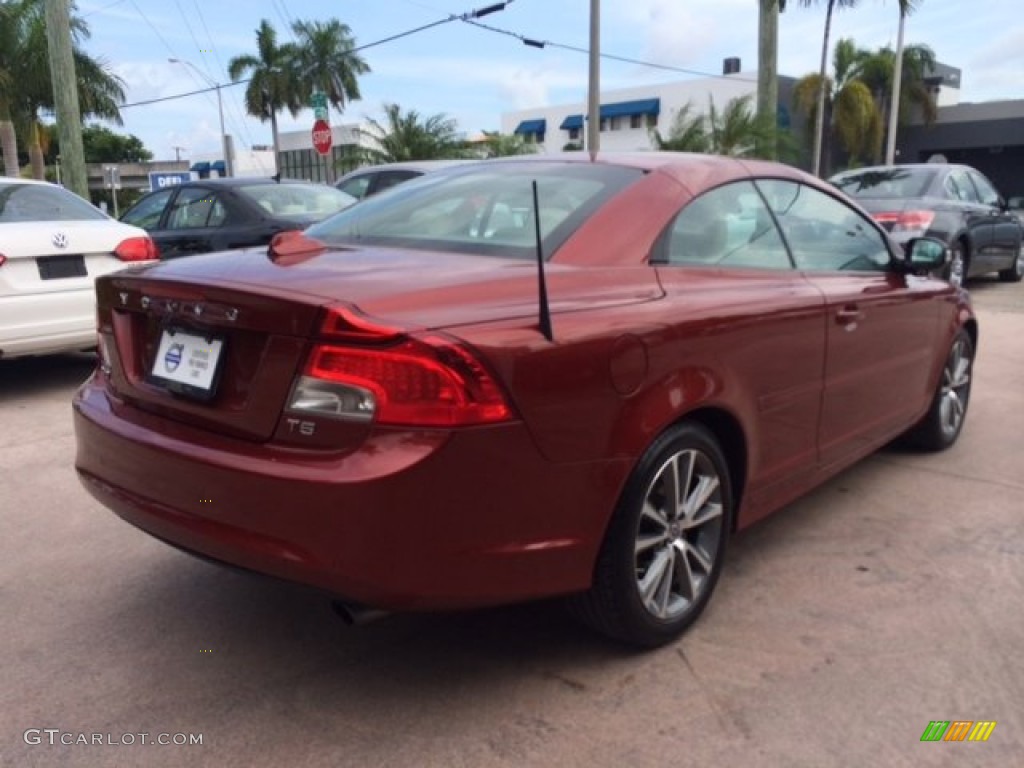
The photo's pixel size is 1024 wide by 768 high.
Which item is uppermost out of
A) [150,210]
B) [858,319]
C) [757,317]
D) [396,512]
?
[150,210]

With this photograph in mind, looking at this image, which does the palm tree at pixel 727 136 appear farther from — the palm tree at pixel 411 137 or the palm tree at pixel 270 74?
the palm tree at pixel 270 74

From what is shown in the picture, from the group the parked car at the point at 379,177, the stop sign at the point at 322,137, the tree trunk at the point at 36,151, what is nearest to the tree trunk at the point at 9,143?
the tree trunk at the point at 36,151

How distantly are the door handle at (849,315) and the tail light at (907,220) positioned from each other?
6.39 metres

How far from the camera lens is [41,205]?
6270 millimetres

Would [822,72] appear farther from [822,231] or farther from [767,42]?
[822,231]

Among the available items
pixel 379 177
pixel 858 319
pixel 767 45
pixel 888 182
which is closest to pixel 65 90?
pixel 379 177

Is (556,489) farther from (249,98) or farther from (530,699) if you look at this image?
(249,98)

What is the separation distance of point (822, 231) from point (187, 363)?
2.58 m

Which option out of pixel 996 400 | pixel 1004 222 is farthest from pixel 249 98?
pixel 996 400

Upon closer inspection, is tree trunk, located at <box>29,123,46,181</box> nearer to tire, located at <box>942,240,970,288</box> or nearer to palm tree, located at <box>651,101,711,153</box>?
palm tree, located at <box>651,101,711,153</box>

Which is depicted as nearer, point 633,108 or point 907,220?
point 907,220

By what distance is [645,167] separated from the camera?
10.3ft

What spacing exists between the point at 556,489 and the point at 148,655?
140 centimetres

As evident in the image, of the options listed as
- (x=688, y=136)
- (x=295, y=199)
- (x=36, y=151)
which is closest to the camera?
(x=295, y=199)
